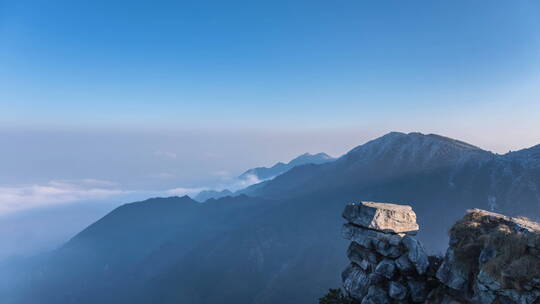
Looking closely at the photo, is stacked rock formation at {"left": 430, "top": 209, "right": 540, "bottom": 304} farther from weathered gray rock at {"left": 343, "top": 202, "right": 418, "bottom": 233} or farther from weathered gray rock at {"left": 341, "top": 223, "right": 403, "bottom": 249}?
weathered gray rock at {"left": 343, "top": 202, "right": 418, "bottom": 233}

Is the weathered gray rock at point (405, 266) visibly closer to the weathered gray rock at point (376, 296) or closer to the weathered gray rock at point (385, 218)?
the weathered gray rock at point (376, 296)

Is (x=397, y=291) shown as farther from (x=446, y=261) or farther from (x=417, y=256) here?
(x=446, y=261)

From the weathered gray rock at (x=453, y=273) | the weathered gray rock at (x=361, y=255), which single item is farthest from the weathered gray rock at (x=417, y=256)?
the weathered gray rock at (x=361, y=255)

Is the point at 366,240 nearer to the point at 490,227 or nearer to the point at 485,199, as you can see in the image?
the point at 490,227

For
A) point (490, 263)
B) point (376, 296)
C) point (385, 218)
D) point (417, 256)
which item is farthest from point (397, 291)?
point (490, 263)

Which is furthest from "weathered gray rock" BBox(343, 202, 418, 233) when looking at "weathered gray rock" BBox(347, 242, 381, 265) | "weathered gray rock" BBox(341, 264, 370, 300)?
"weathered gray rock" BBox(341, 264, 370, 300)

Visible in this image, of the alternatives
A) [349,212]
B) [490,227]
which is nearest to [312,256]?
[349,212]
